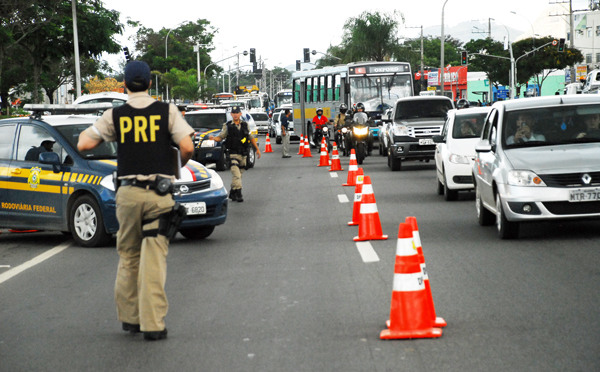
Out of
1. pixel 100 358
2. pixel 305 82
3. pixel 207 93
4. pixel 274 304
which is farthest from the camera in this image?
pixel 207 93

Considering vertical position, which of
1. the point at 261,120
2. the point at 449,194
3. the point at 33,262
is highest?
the point at 261,120

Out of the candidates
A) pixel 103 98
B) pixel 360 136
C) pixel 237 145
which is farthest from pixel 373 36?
pixel 237 145

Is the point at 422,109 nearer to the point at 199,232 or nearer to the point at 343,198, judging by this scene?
the point at 343,198

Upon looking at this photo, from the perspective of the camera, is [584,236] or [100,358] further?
[584,236]

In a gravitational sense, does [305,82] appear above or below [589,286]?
above

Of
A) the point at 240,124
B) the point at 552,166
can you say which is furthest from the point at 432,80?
the point at 552,166

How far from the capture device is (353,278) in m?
9.15

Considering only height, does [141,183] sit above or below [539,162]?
above

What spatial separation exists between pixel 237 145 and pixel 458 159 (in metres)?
4.24

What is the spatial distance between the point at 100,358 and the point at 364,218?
610 centimetres

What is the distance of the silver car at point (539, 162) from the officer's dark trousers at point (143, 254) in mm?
5543

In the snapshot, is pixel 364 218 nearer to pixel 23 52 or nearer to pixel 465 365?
pixel 465 365

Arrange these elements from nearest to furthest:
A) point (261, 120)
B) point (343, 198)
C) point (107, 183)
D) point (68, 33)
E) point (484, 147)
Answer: point (107, 183)
point (484, 147)
point (343, 198)
point (68, 33)
point (261, 120)

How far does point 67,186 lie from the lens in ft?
40.0
